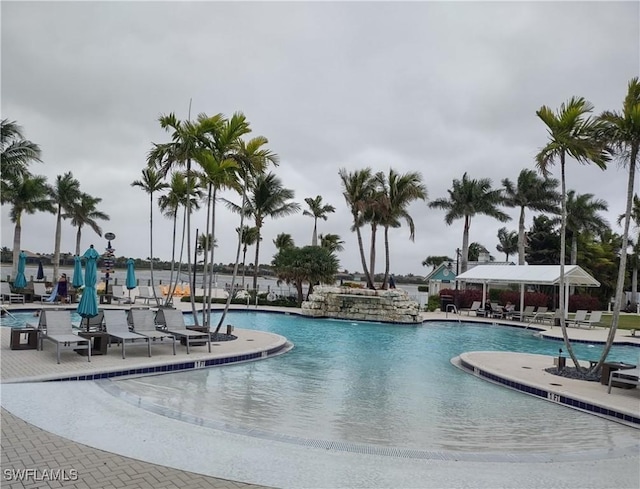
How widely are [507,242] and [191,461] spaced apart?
6989 centimetres

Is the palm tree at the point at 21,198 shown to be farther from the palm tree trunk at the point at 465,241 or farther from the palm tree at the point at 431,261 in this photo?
the palm tree at the point at 431,261

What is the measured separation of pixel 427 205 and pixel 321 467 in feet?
128

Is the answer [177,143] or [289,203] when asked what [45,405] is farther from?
[289,203]

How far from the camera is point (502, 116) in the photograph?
19.4m

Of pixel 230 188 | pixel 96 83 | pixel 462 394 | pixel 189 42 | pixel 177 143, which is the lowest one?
pixel 462 394

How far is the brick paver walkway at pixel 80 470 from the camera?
3.67 metres

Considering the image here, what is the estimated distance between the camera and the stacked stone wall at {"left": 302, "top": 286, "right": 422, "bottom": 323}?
22.0 m

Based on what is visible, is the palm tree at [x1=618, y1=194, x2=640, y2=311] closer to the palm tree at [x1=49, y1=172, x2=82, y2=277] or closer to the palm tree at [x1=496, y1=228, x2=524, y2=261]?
the palm tree at [x1=496, y1=228, x2=524, y2=261]

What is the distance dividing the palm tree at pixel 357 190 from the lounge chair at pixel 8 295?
16.8m

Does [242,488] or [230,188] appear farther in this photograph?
[230,188]

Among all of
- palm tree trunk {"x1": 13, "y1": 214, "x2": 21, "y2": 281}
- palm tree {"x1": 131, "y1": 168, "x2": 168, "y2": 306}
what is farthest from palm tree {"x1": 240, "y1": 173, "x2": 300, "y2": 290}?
palm tree trunk {"x1": 13, "y1": 214, "x2": 21, "y2": 281}

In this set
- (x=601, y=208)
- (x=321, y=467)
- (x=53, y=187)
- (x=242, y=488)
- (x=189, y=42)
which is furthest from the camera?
(x=601, y=208)

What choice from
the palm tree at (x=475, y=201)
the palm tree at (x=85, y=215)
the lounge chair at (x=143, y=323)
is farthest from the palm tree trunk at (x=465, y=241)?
the lounge chair at (x=143, y=323)

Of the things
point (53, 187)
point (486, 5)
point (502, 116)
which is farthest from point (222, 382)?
point (53, 187)
